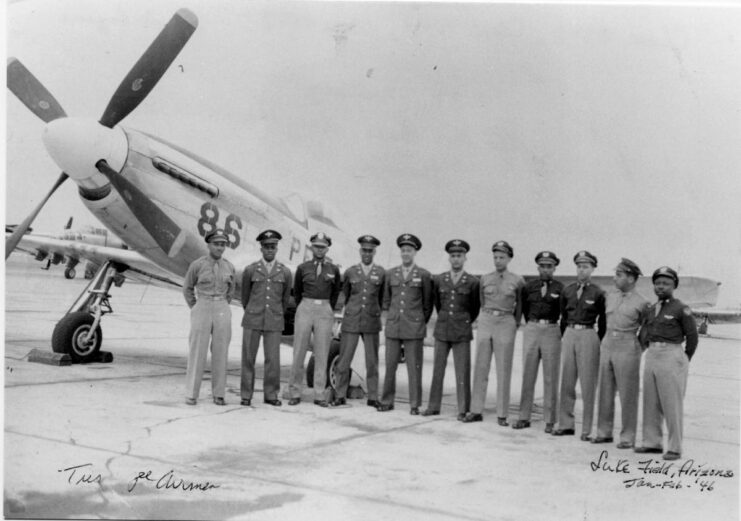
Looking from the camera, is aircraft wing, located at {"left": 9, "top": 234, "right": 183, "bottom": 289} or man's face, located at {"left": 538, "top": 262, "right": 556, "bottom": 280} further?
aircraft wing, located at {"left": 9, "top": 234, "right": 183, "bottom": 289}

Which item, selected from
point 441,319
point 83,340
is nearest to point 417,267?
point 441,319

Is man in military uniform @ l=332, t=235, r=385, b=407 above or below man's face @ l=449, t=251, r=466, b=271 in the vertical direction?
below

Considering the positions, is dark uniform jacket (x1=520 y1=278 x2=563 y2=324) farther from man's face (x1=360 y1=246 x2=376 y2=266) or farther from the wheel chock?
the wheel chock

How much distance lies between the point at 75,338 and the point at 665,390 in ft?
20.9

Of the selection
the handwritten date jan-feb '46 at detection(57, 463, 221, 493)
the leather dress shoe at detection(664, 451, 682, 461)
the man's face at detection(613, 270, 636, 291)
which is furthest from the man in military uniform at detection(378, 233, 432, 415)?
the handwritten date jan-feb '46 at detection(57, 463, 221, 493)

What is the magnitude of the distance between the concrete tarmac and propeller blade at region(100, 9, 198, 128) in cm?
267

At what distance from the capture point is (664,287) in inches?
201

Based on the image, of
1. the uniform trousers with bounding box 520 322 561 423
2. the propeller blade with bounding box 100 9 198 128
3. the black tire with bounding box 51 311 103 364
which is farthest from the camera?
the black tire with bounding box 51 311 103 364

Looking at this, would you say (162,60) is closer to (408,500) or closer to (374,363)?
(374,363)

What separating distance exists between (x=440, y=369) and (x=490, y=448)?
138 cm

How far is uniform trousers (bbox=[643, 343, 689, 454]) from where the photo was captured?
495cm

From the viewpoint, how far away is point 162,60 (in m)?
6.75

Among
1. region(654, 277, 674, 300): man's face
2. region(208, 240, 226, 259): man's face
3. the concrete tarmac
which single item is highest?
region(208, 240, 226, 259): man's face

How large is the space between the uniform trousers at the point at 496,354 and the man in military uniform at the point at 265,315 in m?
1.85
